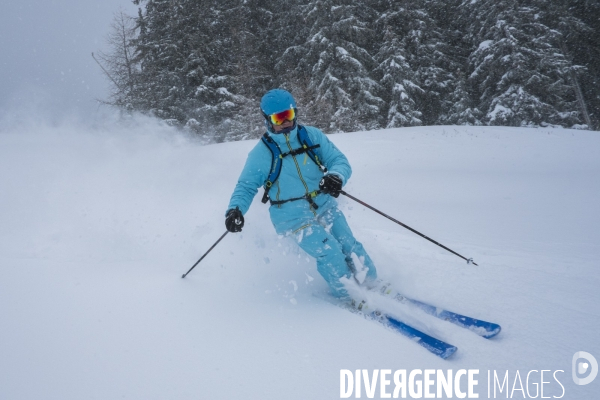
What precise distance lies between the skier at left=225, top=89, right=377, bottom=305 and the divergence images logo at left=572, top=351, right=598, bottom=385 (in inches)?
64.2

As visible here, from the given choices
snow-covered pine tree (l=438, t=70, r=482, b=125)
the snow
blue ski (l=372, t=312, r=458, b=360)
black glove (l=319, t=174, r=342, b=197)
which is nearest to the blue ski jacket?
black glove (l=319, t=174, r=342, b=197)

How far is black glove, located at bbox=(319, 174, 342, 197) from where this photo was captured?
10.8 ft

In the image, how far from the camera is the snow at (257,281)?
7.18ft

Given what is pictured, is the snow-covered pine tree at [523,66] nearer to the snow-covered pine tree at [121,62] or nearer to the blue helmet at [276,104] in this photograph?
the blue helmet at [276,104]

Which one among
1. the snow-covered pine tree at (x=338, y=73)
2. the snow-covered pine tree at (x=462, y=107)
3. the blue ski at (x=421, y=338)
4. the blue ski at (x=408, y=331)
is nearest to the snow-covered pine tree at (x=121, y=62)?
the snow-covered pine tree at (x=338, y=73)

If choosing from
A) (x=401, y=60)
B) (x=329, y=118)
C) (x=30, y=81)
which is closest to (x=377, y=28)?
(x=401, y=60)

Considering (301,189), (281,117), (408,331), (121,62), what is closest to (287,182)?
(301,189)

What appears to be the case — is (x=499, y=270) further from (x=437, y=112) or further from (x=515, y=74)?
(x=437, y=112)

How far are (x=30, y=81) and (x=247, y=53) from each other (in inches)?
515

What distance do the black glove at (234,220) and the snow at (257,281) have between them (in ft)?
2.19

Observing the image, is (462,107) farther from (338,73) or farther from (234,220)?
(234,220)

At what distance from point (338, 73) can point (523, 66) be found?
10474 millimetres

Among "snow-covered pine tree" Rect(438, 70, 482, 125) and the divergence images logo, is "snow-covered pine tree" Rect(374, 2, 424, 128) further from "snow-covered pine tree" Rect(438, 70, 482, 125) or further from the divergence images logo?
the divergence images logo

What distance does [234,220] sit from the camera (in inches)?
129
